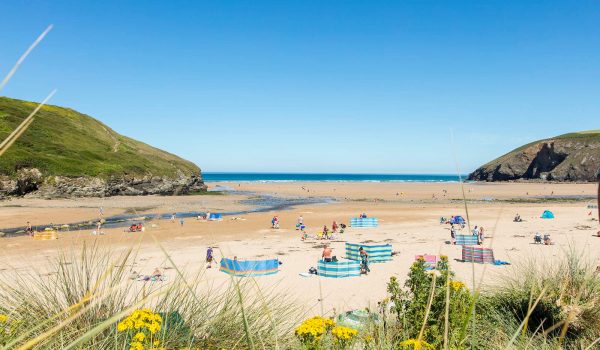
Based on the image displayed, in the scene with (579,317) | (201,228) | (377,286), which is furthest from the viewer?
(201,228)

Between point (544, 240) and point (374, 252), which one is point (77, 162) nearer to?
point (374, 252)

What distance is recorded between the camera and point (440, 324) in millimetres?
4605

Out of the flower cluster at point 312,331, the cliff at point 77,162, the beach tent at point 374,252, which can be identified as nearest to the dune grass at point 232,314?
the flower cluster at point 312,331

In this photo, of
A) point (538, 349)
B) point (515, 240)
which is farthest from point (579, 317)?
point (515, 240)

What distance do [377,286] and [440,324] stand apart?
401 inches

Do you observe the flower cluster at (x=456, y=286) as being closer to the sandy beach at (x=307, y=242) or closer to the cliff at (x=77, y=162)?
the sandy beach at (x=307, y=242)

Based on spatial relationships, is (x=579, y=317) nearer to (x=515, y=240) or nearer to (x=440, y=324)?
(x=440, y=324)

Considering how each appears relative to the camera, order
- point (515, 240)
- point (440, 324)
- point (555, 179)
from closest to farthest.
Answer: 1. point (440, 324)
2. point (515, 240)
3. point (555, 179)

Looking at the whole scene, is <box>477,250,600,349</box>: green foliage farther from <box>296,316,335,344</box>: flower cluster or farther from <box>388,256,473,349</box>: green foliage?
<box>296,316,335,344</box>: flower cluster

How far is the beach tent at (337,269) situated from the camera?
15.8 m

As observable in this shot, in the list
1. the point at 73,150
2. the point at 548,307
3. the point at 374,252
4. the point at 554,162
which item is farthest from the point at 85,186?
the point at 554,162

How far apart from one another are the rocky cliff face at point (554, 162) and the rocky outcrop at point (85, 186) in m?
96.8

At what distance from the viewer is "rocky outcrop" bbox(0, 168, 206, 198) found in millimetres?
52719

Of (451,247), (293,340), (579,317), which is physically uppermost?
(293,340)
